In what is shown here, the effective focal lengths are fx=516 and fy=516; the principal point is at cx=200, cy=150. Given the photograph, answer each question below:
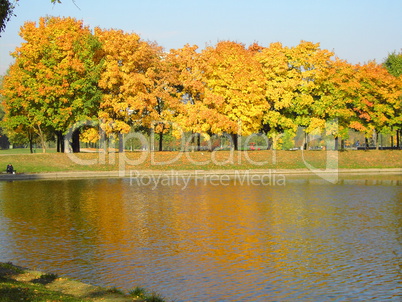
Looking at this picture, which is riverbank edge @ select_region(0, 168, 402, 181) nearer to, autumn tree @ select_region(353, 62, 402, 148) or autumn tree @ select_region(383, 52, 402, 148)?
autumn tree @ select_region(353, 62, 402, 148)

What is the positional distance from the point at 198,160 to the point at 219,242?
142 ft

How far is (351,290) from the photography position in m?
12.7

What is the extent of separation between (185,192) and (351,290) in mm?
24032

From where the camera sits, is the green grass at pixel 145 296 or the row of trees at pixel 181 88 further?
the row of trees at pixel 181 88

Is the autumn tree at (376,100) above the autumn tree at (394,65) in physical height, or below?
below

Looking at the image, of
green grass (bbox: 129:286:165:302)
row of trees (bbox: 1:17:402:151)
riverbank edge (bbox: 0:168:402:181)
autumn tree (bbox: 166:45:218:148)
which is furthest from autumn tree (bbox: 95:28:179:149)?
green grass (bbox: 129:286:165:302)

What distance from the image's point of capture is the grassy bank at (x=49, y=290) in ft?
31.6

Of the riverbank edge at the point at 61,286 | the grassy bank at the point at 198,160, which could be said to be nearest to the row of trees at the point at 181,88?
the grassy bank at the point at 198,160

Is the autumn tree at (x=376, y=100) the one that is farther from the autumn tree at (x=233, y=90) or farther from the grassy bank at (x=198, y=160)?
the autumn tree at (x=233, y=90)

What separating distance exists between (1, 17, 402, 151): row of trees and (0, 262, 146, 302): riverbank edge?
47.7m

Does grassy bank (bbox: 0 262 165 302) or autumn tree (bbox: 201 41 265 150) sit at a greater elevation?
autumn tree (bbox: 201 41 265 150)

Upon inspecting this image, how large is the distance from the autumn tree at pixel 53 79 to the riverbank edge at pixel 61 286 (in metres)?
47.7

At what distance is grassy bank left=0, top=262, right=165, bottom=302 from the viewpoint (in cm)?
963
